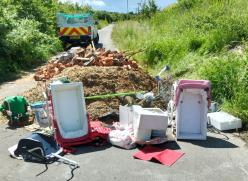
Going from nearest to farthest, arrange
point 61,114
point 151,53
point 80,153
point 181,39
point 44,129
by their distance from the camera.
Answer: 1. point 80,153
2. point 61,114
3. point 44,129
4. point 181,39
5. point 151,53

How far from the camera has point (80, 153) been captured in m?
6.43

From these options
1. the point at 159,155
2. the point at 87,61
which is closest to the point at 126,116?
the point at 159,155

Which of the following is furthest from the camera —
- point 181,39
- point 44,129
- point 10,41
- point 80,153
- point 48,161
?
point 10,41

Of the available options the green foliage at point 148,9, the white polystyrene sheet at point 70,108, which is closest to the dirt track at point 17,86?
the white polystyrene sheet at point 70,108

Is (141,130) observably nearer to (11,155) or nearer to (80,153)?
(80,153)

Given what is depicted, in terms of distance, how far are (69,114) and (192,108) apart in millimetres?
2107

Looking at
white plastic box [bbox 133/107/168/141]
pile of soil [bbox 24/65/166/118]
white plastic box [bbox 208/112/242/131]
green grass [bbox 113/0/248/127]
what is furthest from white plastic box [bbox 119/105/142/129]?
green grass [bbox 113/0/248/127]

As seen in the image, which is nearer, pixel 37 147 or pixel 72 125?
pixel 37 147

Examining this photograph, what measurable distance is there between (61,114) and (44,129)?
0.75 m

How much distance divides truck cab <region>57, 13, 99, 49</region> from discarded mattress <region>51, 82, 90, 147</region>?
53.8 feet

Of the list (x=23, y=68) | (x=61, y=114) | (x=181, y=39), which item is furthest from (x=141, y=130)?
(x=23, y=68)

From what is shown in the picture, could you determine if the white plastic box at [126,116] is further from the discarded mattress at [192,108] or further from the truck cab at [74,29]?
the truck cab at [74,29]

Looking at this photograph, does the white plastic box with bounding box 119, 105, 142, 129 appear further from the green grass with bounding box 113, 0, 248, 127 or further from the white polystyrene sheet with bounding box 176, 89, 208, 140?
the green grass with bounding box 113, 0, 248, 127

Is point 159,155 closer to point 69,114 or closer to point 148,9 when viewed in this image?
point 69,114
